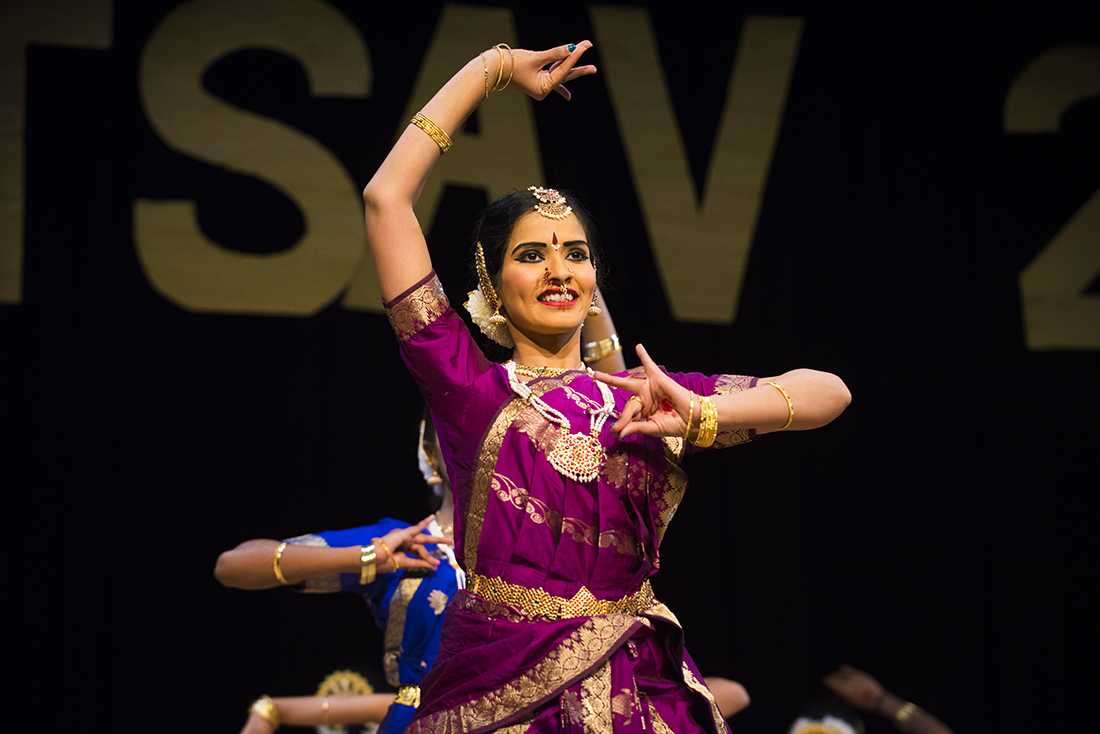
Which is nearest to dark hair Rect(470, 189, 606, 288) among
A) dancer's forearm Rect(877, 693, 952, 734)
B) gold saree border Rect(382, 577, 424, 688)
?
gold saree border Rect(382, 577, 424, 688)

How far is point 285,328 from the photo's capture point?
418 cm

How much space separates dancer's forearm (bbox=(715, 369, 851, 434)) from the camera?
78.8 inches

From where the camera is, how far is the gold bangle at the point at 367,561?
2816 mm

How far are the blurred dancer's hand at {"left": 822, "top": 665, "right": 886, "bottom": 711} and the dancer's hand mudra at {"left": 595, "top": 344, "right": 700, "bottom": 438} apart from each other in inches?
97.6

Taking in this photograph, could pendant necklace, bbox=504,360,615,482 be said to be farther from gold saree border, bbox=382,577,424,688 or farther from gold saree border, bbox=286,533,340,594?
gold saree border, bbox=382,577,424,688

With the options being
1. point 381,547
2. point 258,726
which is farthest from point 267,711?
point 381,547

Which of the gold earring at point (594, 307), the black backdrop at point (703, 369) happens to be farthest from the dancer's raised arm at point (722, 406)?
the black backdrop at point (703, 369)

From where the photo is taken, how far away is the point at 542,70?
2.29m

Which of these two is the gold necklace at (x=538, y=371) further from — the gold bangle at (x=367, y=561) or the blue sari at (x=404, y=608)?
the blue sari at (x=404, y=608)

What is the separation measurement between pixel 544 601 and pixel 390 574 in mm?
1216

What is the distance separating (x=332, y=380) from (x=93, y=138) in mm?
988

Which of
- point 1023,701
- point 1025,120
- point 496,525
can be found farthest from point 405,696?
point 1025,120

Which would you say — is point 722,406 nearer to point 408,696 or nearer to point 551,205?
point 551,205

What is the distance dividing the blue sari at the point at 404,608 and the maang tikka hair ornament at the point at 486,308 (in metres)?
0.89
